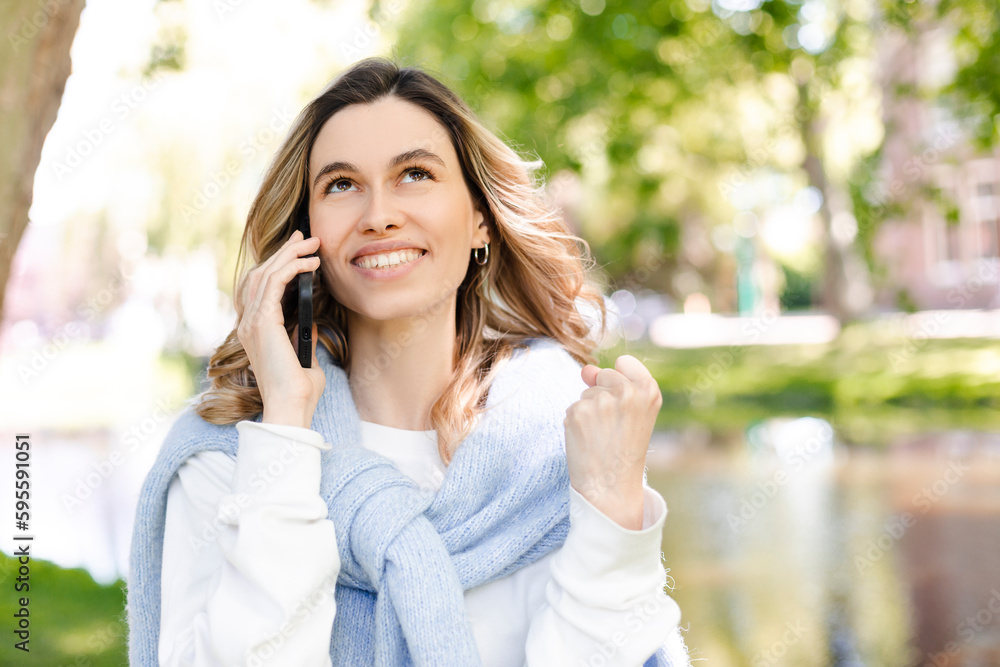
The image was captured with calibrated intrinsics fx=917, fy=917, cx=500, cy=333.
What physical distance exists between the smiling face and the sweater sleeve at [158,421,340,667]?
0.39 metres

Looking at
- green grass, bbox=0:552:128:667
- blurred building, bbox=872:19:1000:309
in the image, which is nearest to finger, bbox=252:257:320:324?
green grass, bbox=0:552:128:667

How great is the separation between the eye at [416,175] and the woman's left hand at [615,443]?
2.04 feet

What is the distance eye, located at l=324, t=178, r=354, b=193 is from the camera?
6.36 feet

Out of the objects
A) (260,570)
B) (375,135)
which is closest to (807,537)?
(375,135)

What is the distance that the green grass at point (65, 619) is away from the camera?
14.8ft

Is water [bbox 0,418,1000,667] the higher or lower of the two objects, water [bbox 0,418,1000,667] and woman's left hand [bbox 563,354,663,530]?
the lower

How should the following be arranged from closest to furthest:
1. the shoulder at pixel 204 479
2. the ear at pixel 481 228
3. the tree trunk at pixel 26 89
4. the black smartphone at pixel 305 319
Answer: the shoulder at pixel 204 479 < the black smartphone at pixel 305 319 < the ear at pixel 481 228 < the tree trunk at pixel 26 89

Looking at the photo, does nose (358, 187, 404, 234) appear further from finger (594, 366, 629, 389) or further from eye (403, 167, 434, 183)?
finger (594, 366, 629, 389)

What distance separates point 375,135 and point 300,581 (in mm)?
919

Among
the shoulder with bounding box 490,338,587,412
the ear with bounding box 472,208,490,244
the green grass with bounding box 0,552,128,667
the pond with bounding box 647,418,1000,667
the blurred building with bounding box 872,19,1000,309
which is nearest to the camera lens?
the shoulder with bounding box 490,338,587,412

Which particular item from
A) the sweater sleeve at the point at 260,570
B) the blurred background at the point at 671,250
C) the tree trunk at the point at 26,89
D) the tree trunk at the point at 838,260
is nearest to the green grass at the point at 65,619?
the blurred background at the point at 671,250

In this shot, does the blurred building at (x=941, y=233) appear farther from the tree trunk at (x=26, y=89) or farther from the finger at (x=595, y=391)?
the finger at (x=595, y=391)

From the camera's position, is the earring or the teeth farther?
the earring

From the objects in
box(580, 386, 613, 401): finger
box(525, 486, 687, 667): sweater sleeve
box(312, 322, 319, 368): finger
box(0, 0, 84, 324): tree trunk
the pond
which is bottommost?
the pond
